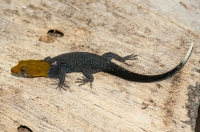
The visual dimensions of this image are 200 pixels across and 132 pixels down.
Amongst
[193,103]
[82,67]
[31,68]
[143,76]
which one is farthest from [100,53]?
[193,103]

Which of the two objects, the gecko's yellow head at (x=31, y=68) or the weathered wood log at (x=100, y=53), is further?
the gecko's yellow head at (x=31, y=68)

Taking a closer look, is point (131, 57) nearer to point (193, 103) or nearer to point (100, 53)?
point (100, 53)

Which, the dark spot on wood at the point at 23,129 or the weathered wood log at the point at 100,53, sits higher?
the weathered wood log at the point at 100,53

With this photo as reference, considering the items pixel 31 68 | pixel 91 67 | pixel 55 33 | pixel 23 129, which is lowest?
pixel 23 129

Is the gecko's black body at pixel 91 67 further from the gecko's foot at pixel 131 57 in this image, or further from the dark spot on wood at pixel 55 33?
the dark spot on wood at pixel 55 33

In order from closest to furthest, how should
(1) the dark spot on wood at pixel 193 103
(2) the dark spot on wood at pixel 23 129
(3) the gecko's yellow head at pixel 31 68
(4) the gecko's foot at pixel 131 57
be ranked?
(2) the dark spot on wood at pixel 23 129, (1) the dark spot on wood at pixel 193 103, (3) the gecko's yellow head at pixel 31 68, (4) the gecko's foot at pixel 131 57

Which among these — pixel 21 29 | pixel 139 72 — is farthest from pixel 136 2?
pixel 21 29

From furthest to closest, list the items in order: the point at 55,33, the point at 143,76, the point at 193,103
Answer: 1. the point at 55,33
2. the point at 143,76
3. the point at 193,103

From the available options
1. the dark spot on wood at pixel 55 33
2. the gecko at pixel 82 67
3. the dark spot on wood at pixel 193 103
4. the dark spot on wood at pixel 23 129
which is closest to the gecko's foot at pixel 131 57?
the gecko at pixel 82 67

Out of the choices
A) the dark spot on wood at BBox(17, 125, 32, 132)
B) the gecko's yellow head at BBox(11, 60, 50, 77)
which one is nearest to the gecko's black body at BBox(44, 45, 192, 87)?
the gecko's yellow head at BBox(11, 60, 50, 77)
